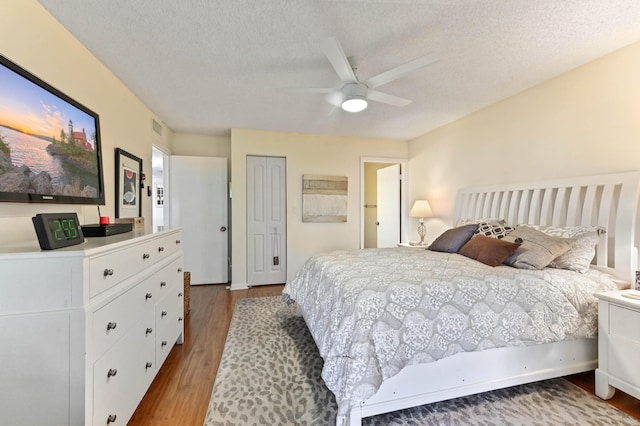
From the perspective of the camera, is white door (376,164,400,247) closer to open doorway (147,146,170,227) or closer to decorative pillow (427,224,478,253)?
decorative pillow (427,224,478,253)

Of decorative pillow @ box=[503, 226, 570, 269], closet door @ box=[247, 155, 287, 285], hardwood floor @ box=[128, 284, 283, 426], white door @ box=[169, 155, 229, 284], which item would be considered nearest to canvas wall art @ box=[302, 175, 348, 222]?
closet door @ box=[247, 155, 287, 285]

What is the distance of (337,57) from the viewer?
1.76m

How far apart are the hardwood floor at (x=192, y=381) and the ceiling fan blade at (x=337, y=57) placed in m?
2.33

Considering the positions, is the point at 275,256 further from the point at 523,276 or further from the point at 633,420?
the point at 633,420

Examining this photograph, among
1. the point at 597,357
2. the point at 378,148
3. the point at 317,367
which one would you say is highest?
the point at 378,148

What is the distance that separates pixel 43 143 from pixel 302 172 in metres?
3.11

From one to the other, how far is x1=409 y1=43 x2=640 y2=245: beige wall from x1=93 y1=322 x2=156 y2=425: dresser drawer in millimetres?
Answer: 3602

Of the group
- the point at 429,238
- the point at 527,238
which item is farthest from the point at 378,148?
the point at 527,238

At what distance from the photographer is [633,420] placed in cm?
154

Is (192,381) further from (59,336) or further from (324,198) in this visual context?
(324,198)

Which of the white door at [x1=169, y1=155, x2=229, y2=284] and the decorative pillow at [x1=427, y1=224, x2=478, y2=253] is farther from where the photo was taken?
the white door at [x1=169, y1=155, x2=229, y2=284]

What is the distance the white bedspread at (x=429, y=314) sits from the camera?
1.43m

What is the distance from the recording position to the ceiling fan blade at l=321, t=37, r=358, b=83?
160cm

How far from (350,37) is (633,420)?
9.59 ft
